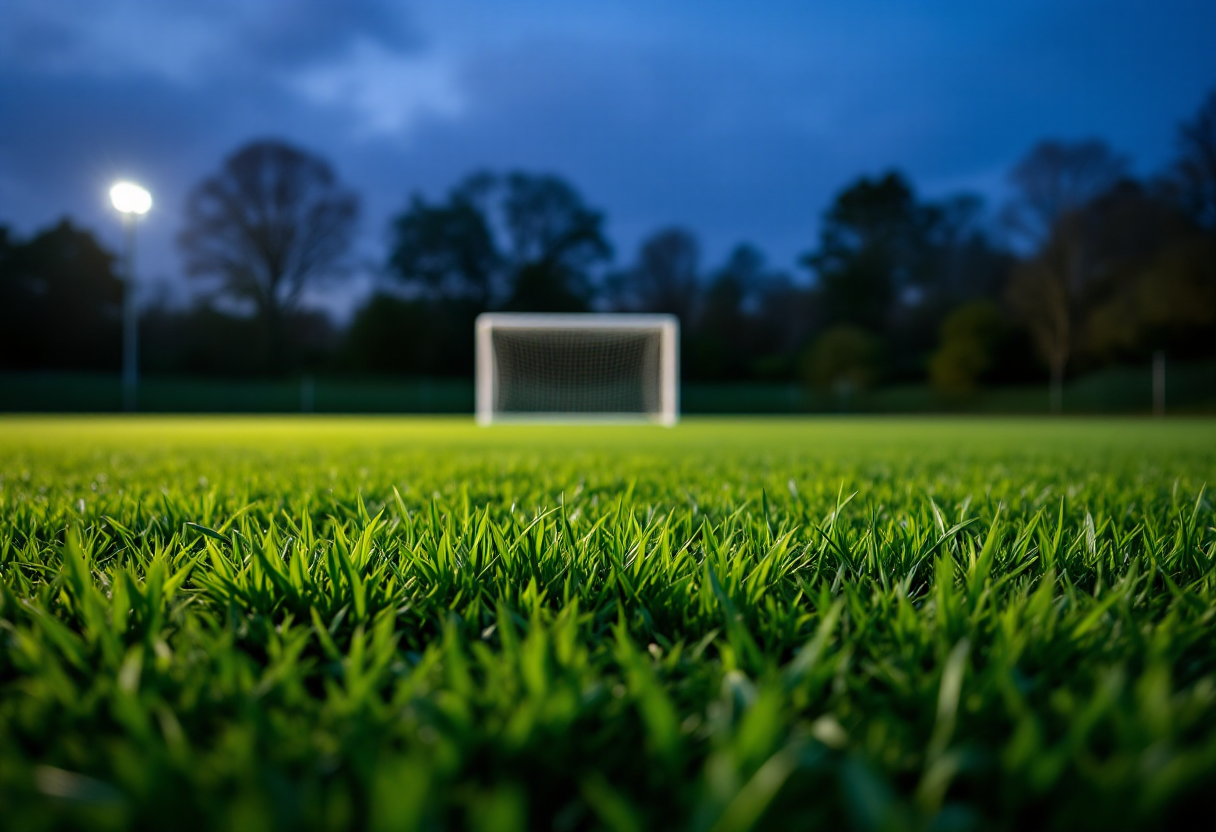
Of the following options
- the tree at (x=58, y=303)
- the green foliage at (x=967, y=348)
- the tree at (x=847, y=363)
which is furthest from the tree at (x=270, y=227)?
the green foliage at (x=967, y=348)

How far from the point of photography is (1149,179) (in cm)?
2705

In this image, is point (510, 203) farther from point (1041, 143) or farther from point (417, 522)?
point (417, 522)

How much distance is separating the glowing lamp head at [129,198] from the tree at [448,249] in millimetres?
14325

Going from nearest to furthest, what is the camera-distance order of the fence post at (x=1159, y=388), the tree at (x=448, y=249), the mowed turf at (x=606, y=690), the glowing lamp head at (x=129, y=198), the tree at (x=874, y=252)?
1. the mowed turf at (x=606, y=690)
2. the glowing lamp head at (x=129, y=198)
3. the fence post at (x=1159, y=388)
4. the tree at (x=448, y=249)
5. the tree at (x=874, y=252)

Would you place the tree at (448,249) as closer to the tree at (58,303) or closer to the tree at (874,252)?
the tree at (58,303)

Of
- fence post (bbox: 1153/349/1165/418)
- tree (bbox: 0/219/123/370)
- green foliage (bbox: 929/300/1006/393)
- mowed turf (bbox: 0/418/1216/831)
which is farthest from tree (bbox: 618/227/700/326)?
mowed turf (bbox: 0/418/1216/831)

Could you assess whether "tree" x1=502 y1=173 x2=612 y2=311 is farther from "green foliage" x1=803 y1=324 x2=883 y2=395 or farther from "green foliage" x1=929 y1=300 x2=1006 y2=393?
"green foliage" x1=929 y1=300 x2=1006 y2=393

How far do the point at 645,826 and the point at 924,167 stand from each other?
279ft

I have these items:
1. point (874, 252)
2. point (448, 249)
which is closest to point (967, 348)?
point (874, 252)

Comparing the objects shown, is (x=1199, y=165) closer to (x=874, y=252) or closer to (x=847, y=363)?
(x=874, y=252)

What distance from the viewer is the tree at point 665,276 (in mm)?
34719

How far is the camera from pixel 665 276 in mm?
34781

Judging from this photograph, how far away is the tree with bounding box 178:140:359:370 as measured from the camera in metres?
27.8

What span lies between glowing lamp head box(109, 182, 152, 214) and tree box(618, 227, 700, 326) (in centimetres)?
2136
